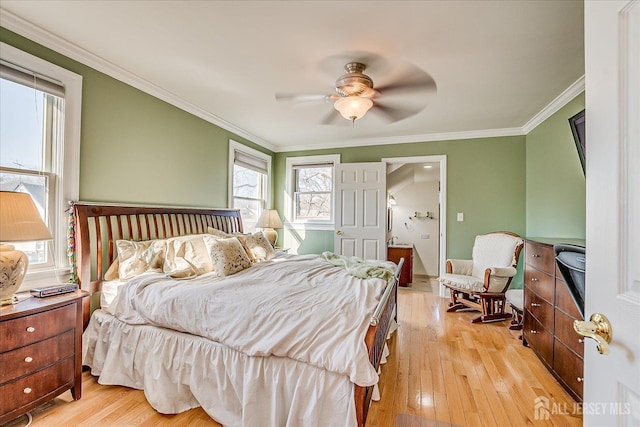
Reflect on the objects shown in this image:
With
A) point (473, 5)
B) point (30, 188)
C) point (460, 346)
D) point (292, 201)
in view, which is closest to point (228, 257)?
point (30, 188)

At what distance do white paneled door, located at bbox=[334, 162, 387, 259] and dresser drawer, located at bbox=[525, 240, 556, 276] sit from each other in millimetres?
2183

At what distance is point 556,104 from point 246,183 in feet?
14.2

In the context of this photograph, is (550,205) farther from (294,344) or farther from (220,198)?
(220,198)

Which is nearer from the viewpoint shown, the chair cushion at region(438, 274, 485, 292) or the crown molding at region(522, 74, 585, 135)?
the crown molding at region(522, 74, 585, 135)

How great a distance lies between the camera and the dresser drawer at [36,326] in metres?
1.62

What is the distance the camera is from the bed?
153 centimetres

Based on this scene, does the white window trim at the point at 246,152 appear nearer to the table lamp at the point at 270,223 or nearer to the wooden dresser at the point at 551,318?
the table lamp at the point at 270,223

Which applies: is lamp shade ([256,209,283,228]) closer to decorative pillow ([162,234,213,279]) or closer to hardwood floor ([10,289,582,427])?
decorative pillow ([162,234,213,279])

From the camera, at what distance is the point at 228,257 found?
263cm

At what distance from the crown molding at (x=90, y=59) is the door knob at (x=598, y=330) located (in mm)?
3407

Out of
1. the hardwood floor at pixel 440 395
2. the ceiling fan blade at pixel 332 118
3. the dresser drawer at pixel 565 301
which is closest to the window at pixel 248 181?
the ceiling fan blade at pixel 332 118

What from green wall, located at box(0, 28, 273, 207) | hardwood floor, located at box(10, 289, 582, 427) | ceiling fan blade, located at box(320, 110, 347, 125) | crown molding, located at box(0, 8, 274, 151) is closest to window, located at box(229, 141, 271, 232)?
green wall, located at box(0, 28, 273, 207)

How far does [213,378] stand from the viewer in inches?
72.6

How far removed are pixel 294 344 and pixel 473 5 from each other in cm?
234
